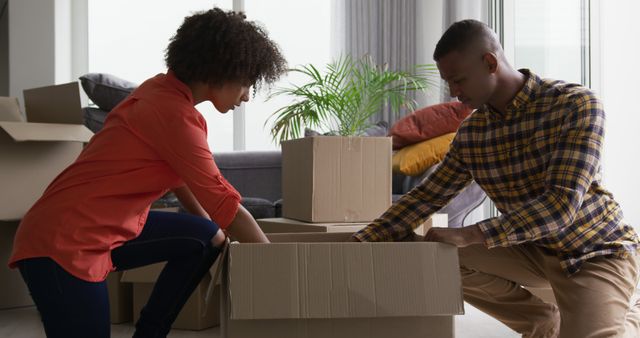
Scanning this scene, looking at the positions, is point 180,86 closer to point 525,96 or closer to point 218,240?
point 218,240

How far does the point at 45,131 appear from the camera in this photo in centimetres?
263

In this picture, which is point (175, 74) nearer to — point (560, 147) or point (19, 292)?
point (560, 147)

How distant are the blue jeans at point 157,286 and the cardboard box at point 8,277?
63.0 inches

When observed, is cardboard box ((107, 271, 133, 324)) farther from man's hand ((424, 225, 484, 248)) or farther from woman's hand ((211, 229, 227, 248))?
man's hand ((424, 225, 484, 248))

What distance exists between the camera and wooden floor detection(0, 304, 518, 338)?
2.49 metres

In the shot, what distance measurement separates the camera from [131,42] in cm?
570

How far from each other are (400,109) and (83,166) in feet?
11.9

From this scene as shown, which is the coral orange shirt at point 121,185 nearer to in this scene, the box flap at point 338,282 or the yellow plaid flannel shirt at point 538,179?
the box flap at point 338,282

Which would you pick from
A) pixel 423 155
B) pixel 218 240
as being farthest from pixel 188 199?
pixel 423 155

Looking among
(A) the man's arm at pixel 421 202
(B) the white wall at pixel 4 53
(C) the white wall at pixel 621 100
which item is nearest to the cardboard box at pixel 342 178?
(A) the man's arm at pixel 421 202

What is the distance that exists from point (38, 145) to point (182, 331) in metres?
0.92

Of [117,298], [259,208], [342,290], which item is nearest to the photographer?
[342,290]

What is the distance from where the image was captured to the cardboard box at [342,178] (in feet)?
7.86

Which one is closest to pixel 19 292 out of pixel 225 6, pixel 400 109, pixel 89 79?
pixel 89 79
